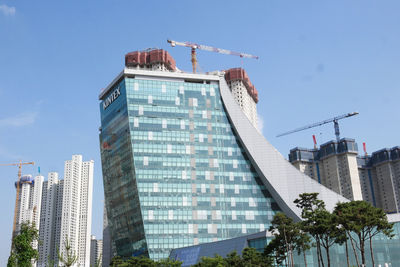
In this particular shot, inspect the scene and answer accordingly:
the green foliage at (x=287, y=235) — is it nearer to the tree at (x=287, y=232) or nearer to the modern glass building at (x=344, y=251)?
the tree at (x=287, y=232)

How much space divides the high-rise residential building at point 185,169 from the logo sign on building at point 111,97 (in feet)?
2.22

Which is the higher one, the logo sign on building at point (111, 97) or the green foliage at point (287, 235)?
the logo sign on building at point (111, 97)

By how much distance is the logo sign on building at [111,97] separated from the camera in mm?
123637

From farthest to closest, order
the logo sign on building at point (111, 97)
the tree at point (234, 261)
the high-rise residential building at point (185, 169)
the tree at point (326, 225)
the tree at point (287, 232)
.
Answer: the logo sign on building at point (111, 97)
the high-rise residential building at point (185, 169)
the tree at point (287, 232)
the tree at point (234, 261)
the tree at point (326, 225)

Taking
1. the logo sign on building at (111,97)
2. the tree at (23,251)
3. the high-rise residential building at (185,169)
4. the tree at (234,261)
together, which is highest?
the logo sign on building at (111,97)

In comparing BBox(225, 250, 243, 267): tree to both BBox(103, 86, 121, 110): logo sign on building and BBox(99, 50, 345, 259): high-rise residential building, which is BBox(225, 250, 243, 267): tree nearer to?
BBox(99, 50, 345, 259): high-rise residential building

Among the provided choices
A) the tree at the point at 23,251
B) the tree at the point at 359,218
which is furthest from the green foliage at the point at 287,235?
the tree at the point at 23,251

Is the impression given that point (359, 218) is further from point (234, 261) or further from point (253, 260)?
point (234, 261)

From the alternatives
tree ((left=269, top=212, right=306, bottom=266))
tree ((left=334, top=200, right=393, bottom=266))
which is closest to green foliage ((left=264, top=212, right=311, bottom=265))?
Result: tree ((left=269, top=212, right=306, bottom=266))

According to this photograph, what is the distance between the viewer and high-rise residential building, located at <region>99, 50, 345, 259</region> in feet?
366

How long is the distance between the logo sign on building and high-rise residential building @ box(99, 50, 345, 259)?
677 millimetres

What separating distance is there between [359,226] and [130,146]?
222 ft

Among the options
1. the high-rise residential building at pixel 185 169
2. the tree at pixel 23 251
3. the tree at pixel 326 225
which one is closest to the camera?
the tree at pixel 326 225

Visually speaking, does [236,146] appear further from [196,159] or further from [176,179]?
[176,179]
